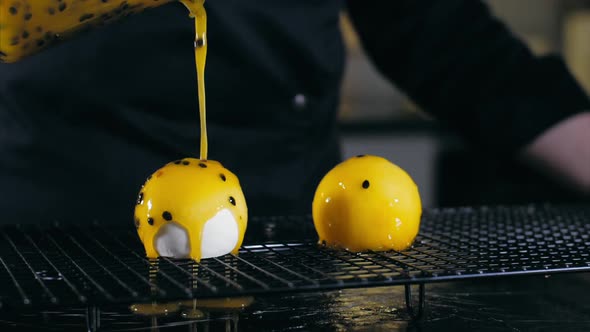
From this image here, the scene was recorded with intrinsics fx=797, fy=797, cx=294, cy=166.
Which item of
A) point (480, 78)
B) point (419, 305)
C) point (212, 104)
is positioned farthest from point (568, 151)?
point (419, 305)

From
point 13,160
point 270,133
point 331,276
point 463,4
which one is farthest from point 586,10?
point 331,276

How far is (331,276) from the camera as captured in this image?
72cm

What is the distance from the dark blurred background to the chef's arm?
97 centimetres

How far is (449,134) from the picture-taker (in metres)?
3.04

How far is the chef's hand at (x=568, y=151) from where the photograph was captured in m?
1.45

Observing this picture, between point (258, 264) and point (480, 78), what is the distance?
2.93 feet

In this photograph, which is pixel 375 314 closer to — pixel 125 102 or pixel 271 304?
pixel 271 304

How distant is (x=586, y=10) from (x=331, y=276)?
307 cm

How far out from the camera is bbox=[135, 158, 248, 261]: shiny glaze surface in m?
0.85

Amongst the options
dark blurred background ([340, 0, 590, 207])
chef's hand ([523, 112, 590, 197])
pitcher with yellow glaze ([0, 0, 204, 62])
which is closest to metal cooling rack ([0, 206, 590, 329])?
pitcher with yellow glaze ([0, 0, 204, 62])

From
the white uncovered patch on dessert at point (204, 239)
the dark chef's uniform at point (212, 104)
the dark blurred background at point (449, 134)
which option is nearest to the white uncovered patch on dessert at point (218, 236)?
the white uncovered patch on dessert at point (204, 239)

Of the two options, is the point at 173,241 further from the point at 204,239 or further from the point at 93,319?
the point at 93,319

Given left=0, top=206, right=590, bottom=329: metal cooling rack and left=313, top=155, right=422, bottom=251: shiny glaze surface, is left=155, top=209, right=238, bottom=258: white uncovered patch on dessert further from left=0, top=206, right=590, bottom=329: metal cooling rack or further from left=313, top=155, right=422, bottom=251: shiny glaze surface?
left=313, top=155, right=422, bottom=251: shiny glaze surface

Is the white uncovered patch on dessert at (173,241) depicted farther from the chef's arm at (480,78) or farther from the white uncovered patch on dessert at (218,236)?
the chef's arm at (480,78)
